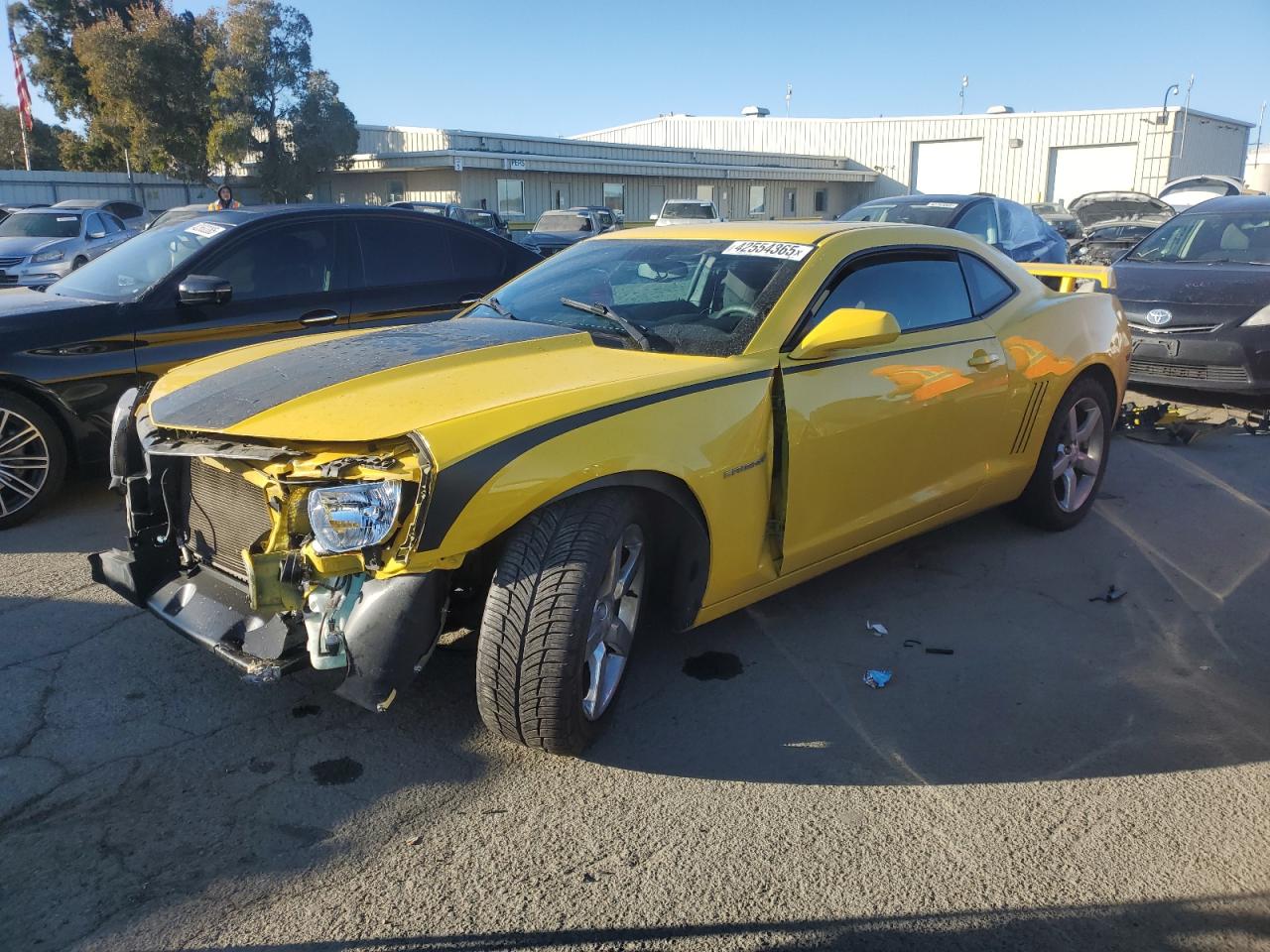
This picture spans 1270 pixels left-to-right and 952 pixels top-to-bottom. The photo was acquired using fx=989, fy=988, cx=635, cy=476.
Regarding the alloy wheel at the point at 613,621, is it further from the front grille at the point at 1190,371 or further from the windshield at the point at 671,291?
the front grille at the point at 1190,371

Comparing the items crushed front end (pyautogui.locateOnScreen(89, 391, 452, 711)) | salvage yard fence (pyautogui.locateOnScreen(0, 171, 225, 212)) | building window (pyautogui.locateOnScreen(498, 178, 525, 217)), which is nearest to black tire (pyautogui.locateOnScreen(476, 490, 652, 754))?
crushed front end (pyautogui.locateOnScreen(89, 391, 452, 711))

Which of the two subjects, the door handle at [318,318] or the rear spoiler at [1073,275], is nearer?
the door handle at [318,318]

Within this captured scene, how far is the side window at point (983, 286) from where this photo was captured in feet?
14.9

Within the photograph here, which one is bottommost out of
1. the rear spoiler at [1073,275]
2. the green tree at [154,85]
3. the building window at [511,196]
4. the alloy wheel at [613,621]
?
the alloy wheel at [613,621]

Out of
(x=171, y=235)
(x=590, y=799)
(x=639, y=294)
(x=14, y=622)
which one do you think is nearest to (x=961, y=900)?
(x=590, y=799)

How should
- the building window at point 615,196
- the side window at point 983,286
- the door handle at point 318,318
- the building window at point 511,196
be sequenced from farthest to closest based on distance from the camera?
1. the building window at point 615,196
2. the building window at point 511,196
3. the door handle at point 318,318
4. the side window at point 983,286

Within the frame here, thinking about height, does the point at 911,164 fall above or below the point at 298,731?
above

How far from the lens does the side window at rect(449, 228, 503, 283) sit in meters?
6.83

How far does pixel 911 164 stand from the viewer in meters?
47.2

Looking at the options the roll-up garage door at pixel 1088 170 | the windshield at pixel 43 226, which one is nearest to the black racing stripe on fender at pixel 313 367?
the windshield at pixel 43 226

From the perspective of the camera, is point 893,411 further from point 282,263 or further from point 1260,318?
point 1260,318

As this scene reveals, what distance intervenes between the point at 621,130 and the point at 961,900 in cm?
6079

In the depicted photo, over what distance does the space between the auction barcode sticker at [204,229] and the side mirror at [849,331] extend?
3.95m

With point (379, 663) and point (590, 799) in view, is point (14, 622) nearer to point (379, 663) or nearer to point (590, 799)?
point (379, 663)
